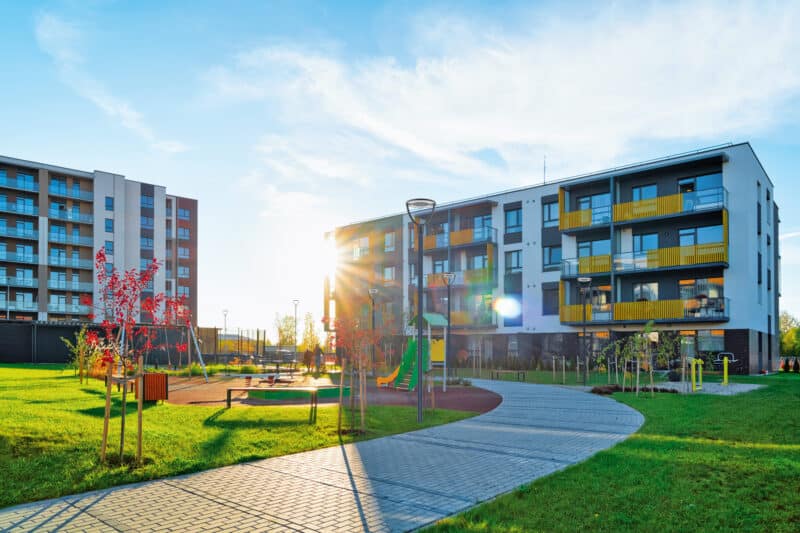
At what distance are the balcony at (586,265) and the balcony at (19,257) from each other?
53.0 meters

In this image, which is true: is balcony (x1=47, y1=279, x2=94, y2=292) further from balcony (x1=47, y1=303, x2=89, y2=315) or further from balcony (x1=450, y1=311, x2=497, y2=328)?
balcony (x1=450, y1=311, x2=497, y2=328)

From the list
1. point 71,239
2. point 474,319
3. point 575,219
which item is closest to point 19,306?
point 71,239

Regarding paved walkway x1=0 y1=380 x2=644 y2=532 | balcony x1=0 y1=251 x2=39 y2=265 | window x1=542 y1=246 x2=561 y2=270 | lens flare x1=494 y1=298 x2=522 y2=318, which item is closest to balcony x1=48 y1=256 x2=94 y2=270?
balcony x1=0 y1=251 x2=39 y2=265

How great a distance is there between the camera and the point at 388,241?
52.5 m

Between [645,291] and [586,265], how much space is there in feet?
12.2

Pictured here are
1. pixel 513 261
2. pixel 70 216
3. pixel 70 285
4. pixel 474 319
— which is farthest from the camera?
pixel 70 216

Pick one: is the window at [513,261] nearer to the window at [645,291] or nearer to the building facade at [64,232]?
the window at [645,291]

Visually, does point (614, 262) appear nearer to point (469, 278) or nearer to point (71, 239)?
point (469, 278)

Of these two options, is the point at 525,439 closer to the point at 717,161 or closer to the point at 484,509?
the point at 484,509

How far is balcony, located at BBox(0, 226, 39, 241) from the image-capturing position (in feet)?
199

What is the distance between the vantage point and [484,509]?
632 cm

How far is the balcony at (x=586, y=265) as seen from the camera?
3650 cm

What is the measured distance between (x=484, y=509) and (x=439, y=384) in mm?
21081

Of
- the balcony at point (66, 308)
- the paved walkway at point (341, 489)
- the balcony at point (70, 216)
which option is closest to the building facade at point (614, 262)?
the paved walkway at point (341, 489)
